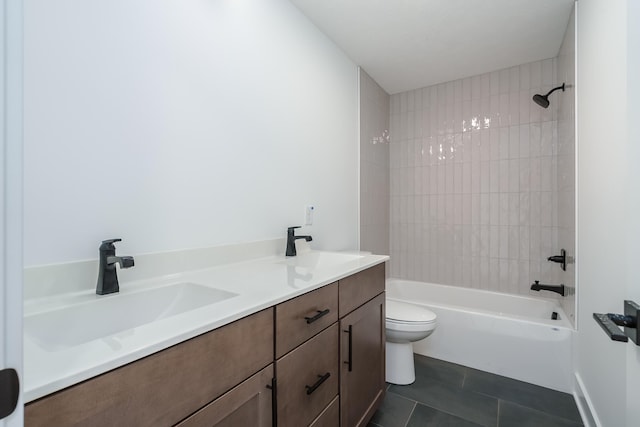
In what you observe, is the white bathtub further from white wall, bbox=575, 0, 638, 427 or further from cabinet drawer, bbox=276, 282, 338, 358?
cabinet drawer, bbox=276, 282, 338, 358

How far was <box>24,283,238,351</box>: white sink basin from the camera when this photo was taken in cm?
73

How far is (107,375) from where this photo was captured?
51 cm

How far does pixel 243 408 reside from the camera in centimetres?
77

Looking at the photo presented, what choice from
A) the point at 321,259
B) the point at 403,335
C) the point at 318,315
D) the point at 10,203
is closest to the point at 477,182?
the point at 403,335

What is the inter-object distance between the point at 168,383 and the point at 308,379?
0.53 m

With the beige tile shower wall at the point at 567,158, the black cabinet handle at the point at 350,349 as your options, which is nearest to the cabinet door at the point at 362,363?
the black cabinet handle at the point at 350,349

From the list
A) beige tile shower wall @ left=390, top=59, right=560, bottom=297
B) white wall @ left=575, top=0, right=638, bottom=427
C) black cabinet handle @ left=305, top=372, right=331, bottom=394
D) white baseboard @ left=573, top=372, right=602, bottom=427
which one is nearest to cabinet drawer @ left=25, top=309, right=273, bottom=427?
black cabinet handle @ left=305, top=372, right=331, bottom=394

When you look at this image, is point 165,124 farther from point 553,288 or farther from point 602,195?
point 553,288

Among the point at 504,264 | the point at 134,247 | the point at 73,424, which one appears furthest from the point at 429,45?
the point at 73,424

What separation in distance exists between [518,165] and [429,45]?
48.6 inches

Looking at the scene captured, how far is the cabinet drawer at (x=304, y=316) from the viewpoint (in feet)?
2.94

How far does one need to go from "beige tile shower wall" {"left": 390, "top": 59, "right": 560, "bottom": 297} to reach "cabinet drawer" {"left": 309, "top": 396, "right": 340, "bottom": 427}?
79.2 inches

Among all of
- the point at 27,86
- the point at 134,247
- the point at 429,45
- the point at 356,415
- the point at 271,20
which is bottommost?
Answer: the point at 356,415

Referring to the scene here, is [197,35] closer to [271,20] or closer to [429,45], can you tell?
[271,20]
